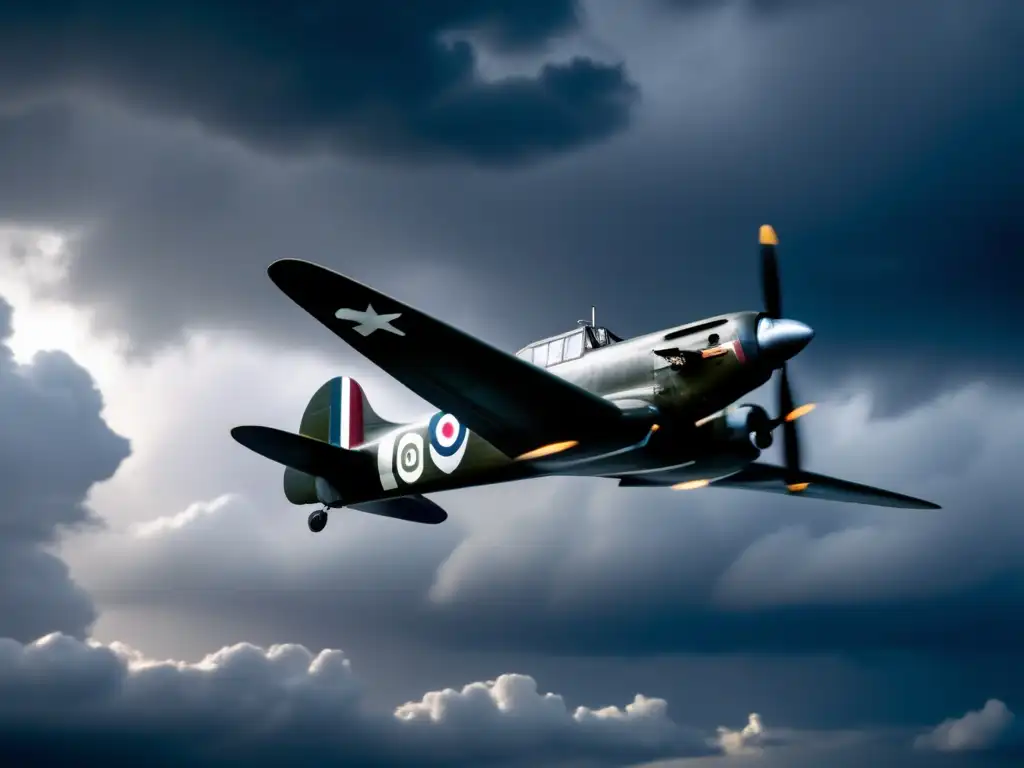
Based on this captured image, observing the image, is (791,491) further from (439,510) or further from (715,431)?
(439,510)

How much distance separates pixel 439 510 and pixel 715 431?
28.4ft

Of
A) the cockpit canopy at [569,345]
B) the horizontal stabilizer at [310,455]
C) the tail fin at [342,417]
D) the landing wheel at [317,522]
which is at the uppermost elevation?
the tail fin at [342,417]

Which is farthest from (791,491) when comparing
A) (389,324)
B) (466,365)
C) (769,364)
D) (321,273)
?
(321,273)

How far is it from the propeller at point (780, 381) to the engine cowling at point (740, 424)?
232 mm

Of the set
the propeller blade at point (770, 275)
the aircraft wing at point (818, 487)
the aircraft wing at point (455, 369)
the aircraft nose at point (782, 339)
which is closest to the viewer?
the aircraft wing at point (455, 369)

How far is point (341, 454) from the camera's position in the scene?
2598 cm

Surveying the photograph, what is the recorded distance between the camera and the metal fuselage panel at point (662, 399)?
20266 millimetres

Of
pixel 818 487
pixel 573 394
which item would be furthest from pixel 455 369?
pixel 818 487

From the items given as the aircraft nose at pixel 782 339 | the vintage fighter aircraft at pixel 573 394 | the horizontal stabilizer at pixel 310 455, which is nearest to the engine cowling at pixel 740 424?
the vintage fighter aircraft at pixel 573 394

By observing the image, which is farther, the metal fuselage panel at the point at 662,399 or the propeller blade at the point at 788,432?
the propeller blade at the point at 788,432

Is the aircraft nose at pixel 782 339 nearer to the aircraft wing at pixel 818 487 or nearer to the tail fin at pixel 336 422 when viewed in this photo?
the aircraft wing at pixel 818 487

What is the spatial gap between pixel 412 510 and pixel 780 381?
1016 centimetres

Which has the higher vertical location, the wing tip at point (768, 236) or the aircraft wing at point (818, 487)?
the wing tip at point (768, 236)

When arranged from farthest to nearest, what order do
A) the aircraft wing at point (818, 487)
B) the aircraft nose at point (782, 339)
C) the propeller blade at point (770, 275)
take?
the aircraft wing at point (818, 487) < the propeller blade at point (770, 275) < the aircraft nose at point (782, 339)
